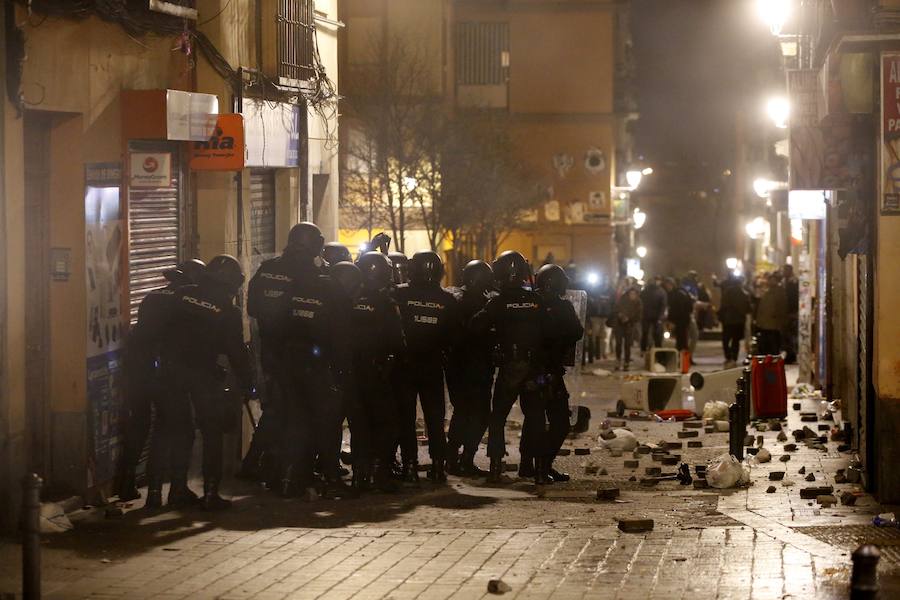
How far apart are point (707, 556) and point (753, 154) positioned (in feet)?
288

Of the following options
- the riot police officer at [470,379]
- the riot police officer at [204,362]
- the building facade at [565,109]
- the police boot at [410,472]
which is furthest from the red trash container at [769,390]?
the building facade at [565,109]

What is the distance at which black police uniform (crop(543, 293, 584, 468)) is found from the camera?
44.3ft

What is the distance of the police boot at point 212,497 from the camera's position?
457 inches

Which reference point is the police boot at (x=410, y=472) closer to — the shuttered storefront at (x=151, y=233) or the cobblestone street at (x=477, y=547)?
the cobblestone street at (x=477, y=547)

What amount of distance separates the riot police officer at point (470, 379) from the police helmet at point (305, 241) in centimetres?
193

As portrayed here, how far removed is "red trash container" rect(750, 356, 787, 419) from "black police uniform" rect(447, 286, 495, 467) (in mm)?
5713

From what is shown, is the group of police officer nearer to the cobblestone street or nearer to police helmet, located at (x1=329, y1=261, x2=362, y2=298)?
police helmet, located at (x1=329, y1=261, x2=362, y2=298)

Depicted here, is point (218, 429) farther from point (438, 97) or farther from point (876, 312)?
point (438, 97)

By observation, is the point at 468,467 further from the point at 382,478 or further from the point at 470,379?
the point at 382,478

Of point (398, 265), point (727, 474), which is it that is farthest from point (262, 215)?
point (727, 474)

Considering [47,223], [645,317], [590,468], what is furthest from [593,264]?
[47,223]

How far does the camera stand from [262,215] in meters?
16.3

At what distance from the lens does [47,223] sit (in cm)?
1157

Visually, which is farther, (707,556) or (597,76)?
(597,76)
